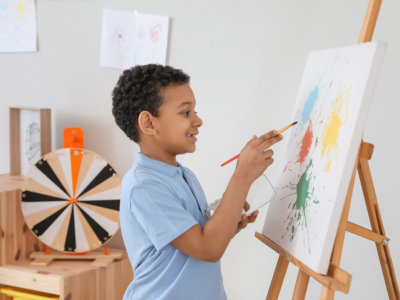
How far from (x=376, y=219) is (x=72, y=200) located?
1.08 meters

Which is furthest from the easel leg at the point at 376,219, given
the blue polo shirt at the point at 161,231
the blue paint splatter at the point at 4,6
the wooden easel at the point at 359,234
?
the blue paint splatter at the point at 4,6

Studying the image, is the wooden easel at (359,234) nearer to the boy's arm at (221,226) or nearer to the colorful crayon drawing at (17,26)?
the boy's arm at (221,226)

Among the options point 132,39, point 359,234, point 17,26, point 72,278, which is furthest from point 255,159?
point 17,26

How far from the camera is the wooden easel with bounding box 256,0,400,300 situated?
0.92 meters

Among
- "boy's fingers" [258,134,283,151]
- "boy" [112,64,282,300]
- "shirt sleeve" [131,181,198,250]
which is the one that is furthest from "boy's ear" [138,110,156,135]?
"boy's fingers" [258,134,283,151]

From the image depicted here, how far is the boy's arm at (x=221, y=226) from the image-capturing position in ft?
3.18

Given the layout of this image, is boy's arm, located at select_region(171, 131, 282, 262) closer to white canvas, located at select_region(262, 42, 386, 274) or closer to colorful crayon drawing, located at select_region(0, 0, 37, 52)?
white canvas, located at select_region(262, 42, 386, 274)

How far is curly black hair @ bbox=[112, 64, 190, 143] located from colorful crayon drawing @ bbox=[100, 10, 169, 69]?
71 centimetres

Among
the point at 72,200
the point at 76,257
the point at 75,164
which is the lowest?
the point at 76,257

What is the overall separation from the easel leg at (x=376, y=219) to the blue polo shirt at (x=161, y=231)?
368mm

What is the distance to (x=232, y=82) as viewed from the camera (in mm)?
1698

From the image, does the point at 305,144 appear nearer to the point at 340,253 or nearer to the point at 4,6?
the point at 340,253

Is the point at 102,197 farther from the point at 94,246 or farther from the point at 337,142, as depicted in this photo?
the point at 337,142

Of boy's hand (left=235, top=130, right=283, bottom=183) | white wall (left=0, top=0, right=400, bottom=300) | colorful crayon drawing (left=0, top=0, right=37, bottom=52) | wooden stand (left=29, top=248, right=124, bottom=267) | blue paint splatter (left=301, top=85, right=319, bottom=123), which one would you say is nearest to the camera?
boy's hand (left=235, top=130, right=283, bottom=183)
